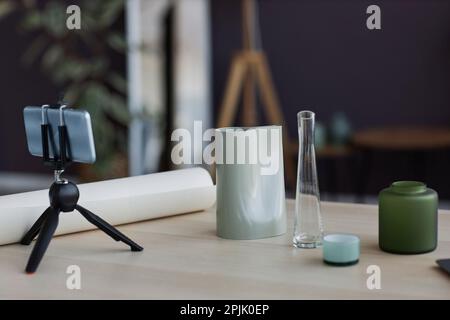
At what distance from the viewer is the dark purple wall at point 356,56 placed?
4285 mm

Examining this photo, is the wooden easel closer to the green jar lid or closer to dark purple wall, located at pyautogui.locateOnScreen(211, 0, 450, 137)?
dark purple wall, located at pyautogui.locateOnScreen(211, 0, 450, 137)

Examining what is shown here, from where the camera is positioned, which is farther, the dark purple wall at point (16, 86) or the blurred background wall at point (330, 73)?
the dark purple wall at point (16, 86)

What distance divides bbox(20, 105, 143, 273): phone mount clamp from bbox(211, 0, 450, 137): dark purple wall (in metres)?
3.50

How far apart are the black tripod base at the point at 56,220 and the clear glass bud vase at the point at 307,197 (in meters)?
0.28

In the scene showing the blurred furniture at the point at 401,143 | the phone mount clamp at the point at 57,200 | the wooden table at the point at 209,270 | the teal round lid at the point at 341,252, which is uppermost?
the phone mount clamp at the point at 57,200

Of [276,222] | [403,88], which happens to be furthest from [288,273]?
[403,88]

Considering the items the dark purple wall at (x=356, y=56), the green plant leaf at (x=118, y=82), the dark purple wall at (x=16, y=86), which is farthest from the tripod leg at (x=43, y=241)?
the dark purple wall at (x=16, y=86)

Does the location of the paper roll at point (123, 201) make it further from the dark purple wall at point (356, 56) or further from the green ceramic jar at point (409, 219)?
the dark purple wall at point (356, 56)

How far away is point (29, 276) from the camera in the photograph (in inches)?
40.7

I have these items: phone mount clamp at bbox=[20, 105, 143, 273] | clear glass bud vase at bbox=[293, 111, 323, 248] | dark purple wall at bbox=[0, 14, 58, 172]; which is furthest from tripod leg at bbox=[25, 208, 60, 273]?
dark purple wall at bbox=[0, 14, 58, 172]

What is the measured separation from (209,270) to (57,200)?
0.28 meters

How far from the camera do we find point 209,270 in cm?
104

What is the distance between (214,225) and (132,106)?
359cm

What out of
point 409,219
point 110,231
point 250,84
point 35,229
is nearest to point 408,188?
point 409,219
